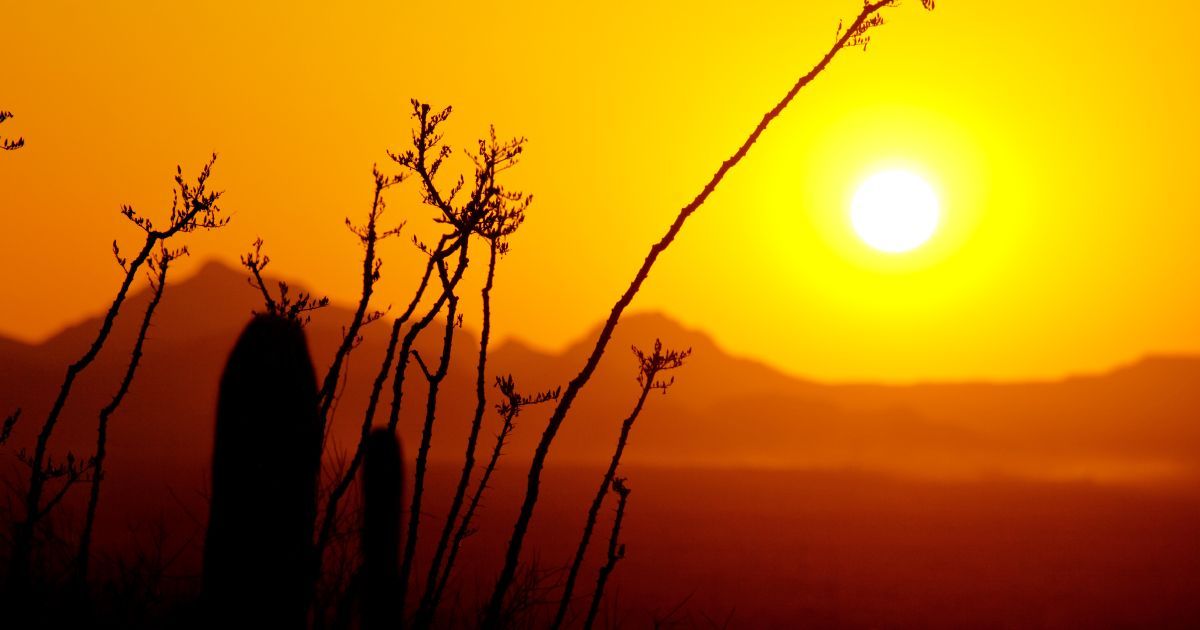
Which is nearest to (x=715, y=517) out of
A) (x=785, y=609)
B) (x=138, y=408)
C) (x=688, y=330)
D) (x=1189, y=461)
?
(x=785, y=609)

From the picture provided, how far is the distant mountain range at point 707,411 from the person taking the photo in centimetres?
7981

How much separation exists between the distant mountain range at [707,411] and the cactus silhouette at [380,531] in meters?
49.2

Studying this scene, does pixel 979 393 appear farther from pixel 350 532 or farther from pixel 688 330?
pixel 350 532

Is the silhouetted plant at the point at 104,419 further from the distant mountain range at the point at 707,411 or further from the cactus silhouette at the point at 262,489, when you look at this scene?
the distant mountain range at the point at 707,411

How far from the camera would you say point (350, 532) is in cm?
470

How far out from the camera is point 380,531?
5.26m

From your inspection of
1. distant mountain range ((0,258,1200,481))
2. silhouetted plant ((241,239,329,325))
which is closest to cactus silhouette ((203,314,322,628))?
silhouetted plant ((241,239,329,325))

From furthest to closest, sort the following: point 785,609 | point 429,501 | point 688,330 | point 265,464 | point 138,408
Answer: point 688,330
point 138,408
point 429,501
point 785,609
point 265,464

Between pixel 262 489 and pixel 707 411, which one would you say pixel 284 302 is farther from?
pixel 707 411

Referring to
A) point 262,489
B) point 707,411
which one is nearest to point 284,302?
point 262,489

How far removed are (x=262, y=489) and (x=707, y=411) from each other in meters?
116

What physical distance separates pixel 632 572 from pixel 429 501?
813cm

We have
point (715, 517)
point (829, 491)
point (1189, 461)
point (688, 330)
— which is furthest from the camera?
point (688, 330)

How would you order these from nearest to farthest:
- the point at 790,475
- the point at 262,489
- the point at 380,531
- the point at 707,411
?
1. the point at 262,489
2. the point at 380,531
3. the point at 790,475
4. the point at 707,411
